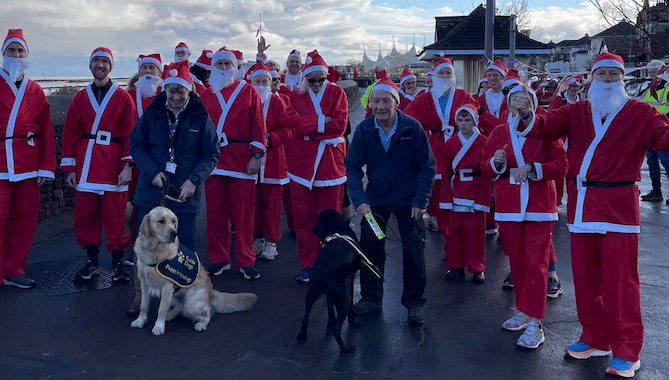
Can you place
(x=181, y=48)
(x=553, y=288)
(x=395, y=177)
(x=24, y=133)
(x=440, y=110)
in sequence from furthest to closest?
1. (x=181, y=48)
2. (x=440, y=110)
3. (x=24, y=133)
4. (x=553, y=288)
5. (x=395, y=177)

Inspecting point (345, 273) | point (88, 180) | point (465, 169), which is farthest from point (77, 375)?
point (465, 169)

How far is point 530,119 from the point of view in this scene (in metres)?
4.73

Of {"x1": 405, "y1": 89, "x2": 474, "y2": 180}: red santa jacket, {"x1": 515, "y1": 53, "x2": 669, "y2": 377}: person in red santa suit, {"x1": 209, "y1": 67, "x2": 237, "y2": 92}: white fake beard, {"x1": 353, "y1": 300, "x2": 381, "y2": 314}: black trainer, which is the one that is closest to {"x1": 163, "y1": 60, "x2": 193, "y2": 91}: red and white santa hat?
{"x1": 209, "y1": 67, "x2": 237, "y2": 92}: white fake beard

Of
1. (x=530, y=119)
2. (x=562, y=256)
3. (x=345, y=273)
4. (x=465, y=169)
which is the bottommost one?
(x=562, y=256)

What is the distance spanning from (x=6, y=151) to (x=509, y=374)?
4887 mm

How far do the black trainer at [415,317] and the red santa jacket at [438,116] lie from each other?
2.74 m

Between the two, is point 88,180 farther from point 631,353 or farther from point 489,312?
point 631,353

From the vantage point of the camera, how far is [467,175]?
692 cm

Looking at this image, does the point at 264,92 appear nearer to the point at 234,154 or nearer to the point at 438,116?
the point at 234,154

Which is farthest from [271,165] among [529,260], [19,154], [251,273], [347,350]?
[529,260]

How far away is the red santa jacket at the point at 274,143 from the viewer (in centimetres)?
760

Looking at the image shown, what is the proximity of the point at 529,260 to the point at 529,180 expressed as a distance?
64 centimetres

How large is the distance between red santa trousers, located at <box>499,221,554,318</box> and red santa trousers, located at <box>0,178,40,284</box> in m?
4.54

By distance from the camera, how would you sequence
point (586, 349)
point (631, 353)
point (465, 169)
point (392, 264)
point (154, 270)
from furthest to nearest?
point (392, 264) < point (465, 169) < point (154, 270) < point (586, 349) < point (631, 353)
